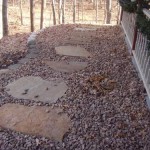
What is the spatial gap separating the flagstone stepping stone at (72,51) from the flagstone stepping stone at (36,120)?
6.96 feet

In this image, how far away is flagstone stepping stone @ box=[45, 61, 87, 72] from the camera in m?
4.49

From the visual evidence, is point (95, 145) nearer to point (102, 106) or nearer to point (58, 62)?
point (102, 106)

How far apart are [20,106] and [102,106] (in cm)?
97

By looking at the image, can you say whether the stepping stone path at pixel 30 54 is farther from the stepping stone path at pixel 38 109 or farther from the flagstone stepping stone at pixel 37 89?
the flagstone stepping stone at pixel 37 89

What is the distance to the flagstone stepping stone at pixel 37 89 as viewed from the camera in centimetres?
356

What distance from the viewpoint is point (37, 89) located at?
3.77 m

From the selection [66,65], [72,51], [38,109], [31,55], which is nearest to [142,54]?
[66,65]

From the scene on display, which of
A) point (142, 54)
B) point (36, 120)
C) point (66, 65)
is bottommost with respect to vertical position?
point (36, 120)

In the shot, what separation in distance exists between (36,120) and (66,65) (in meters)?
1.76

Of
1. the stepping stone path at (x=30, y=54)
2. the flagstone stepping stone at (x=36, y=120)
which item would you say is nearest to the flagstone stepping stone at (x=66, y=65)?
the stepping stone path at (x=30, y=54)

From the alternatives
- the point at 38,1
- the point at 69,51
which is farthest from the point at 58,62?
the point at 38,1

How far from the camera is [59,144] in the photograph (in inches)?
107

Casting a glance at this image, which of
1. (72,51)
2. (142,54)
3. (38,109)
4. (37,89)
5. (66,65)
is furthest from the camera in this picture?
(72,51)

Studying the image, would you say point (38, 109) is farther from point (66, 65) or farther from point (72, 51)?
point (72, 51)
